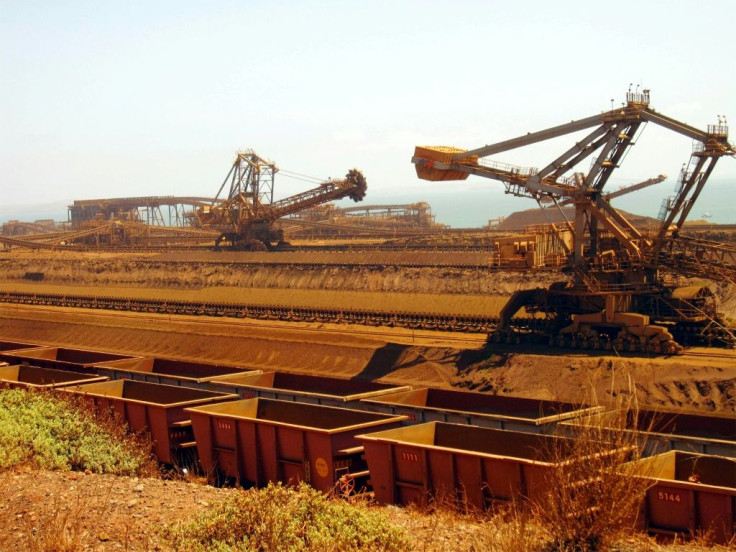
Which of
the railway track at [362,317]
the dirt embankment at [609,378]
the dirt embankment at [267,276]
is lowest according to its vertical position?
the dirt embankment at [609,378]

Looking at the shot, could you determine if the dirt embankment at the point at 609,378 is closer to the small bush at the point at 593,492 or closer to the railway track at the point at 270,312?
the railway track at the point at 270,312

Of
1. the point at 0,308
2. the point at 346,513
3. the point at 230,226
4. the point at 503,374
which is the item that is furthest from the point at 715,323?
the point at 230,226

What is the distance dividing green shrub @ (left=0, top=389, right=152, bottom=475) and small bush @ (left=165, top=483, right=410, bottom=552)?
18.7ft

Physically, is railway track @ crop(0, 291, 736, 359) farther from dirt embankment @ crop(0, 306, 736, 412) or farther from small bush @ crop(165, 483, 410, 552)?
small bush @ crop(165, 483, 410, 552)

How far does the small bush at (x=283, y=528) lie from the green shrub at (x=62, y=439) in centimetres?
571

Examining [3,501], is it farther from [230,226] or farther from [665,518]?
[230,226]

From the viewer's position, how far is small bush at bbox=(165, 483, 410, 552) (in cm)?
1236

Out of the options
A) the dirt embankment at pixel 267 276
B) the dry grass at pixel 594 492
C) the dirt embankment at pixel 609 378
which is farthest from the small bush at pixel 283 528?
the dirt embankment at pixel 267 276

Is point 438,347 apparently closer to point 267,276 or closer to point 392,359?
point 392,359

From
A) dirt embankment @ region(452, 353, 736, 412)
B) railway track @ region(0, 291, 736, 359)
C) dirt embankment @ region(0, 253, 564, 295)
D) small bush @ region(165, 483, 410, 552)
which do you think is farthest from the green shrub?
dirt embankment @ region(0, 253, 564, 295)

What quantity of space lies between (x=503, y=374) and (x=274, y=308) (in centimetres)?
2082

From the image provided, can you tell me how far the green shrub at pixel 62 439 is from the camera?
58.6 feet

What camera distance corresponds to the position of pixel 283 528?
12641mm

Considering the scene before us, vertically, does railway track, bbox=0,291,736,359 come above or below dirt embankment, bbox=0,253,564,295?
below
